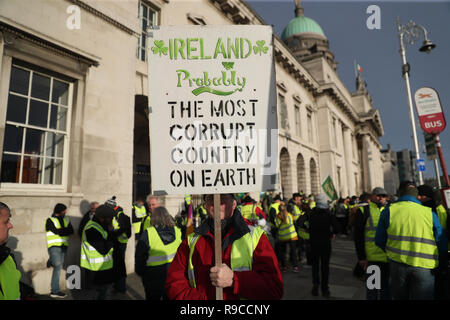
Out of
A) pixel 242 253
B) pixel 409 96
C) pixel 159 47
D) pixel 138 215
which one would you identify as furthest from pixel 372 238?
pixel 409 96

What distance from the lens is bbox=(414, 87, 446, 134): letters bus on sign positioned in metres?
5.02

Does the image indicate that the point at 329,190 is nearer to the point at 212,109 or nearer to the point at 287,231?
the point at 287,231

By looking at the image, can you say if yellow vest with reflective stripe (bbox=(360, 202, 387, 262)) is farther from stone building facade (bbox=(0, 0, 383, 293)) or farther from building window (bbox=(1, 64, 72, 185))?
building window (bbox=(1, 64, 72, 185))

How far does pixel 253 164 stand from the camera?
2066 mm

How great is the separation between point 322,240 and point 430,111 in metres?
3.31

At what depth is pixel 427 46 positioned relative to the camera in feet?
35.1

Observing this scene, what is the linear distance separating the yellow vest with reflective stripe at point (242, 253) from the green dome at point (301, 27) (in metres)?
43.3

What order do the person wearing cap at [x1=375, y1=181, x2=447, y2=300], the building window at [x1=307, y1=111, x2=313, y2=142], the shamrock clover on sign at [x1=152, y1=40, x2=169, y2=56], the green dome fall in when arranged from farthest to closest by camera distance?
the green dome → the building window at [x1=307, y1=111, x2=313, y2=142] → the person wearing cap at [x1=375, y1=181, x2=447, y2=300] → the shamrock clover on sign at [x1=152, y1=40, x2=169, y2=56]

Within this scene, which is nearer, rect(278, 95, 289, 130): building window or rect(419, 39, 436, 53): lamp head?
rect(419, 39, 436, 53): lamp head

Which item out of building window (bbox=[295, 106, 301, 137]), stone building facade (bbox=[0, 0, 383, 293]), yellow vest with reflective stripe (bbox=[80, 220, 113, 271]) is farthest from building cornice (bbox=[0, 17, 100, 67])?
building window (bbox=[295, 106, 301, 137])

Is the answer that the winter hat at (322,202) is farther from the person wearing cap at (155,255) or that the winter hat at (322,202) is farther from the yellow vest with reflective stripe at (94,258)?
the yellow vest with reflective stripe at (94,258)

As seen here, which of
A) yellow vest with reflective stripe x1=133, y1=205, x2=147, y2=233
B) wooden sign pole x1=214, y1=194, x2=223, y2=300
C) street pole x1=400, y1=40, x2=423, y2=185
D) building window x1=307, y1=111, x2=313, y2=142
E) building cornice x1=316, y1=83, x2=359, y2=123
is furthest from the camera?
building cornice x1=316, y1=83, x2=359, y2=123

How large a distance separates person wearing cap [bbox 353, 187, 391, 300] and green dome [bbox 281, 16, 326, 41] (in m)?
41.0

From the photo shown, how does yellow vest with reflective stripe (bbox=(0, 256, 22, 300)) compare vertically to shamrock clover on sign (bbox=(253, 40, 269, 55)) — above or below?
below
